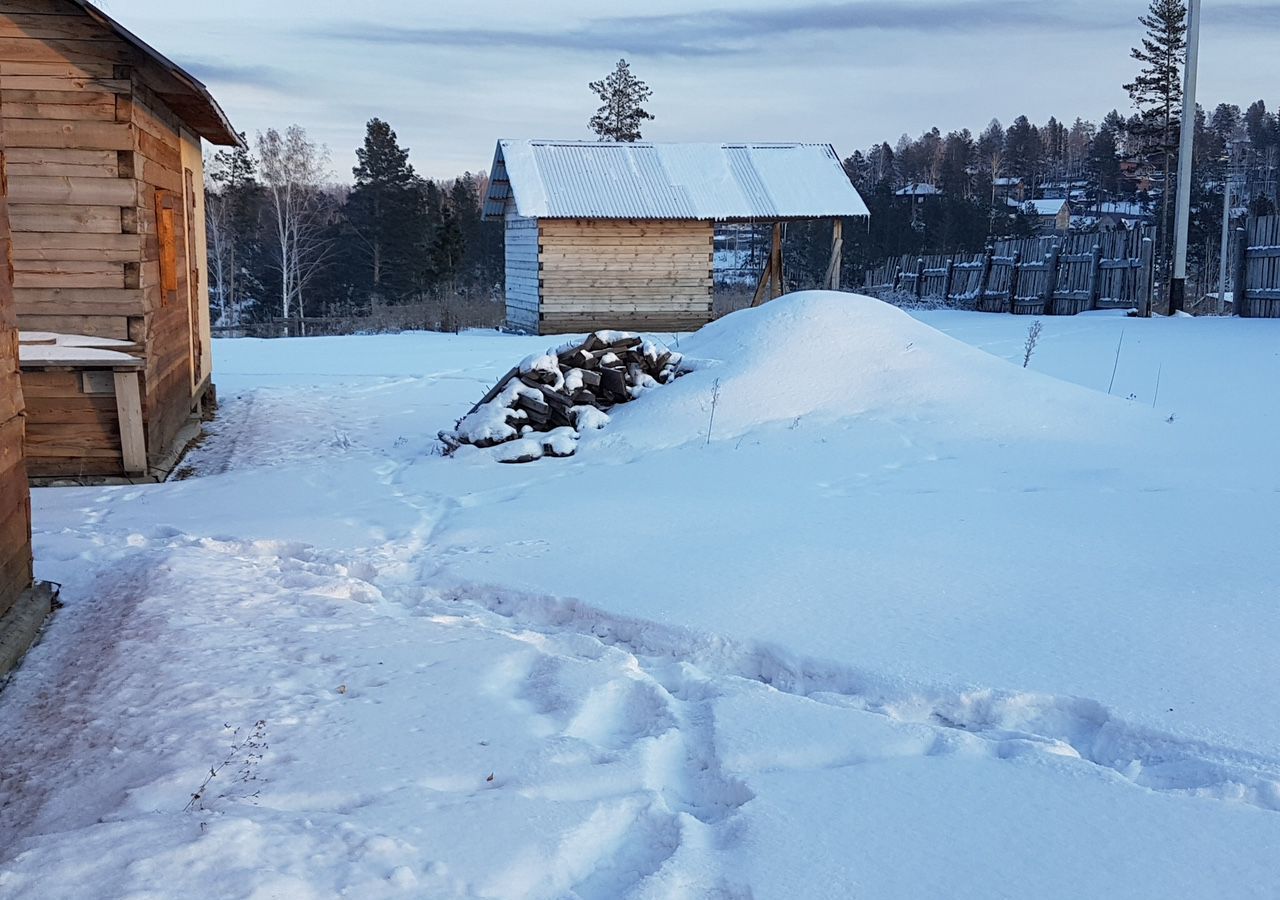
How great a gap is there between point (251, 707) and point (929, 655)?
8.61 feet

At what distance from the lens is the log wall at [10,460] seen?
5082 mm

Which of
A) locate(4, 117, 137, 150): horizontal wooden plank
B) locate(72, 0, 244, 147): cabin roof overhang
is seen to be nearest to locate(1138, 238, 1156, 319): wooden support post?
locate(72, 0, 244, 147): cabin roof overhang

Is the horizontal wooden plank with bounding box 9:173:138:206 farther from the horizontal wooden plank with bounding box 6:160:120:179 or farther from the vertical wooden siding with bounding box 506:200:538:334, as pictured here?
the vertical wooden siding with bounding box 506:200:538:334

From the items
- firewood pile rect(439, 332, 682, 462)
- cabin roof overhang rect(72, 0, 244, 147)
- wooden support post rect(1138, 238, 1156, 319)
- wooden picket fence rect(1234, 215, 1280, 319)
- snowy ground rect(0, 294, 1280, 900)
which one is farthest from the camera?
wooden support post rect(1138, 238, 1156, 319)

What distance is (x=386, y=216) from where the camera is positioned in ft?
156

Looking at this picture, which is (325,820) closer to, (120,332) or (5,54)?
(120,332)

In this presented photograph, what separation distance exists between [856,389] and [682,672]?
565 centimetres

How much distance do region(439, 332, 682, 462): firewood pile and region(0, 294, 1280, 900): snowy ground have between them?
341 mm

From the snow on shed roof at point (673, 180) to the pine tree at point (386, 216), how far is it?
21.3 meters

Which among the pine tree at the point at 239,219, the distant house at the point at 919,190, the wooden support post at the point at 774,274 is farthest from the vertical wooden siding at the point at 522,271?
the distant house at the point at 919,190

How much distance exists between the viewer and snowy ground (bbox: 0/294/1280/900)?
295 cm

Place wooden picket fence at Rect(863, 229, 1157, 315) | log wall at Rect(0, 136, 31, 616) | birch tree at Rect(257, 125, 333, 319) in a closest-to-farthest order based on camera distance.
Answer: log wall at Rect(0, 136, 31, 616) → wooden picket fence at Rect(863, 229, 1157, 315) → birch tree at Rect(257, 125, 333, 319)

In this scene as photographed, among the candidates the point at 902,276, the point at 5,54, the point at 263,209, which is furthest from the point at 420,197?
the point at 5,54

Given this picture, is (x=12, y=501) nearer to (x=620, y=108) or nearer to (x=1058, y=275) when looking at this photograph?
(x=1058, y=275)
